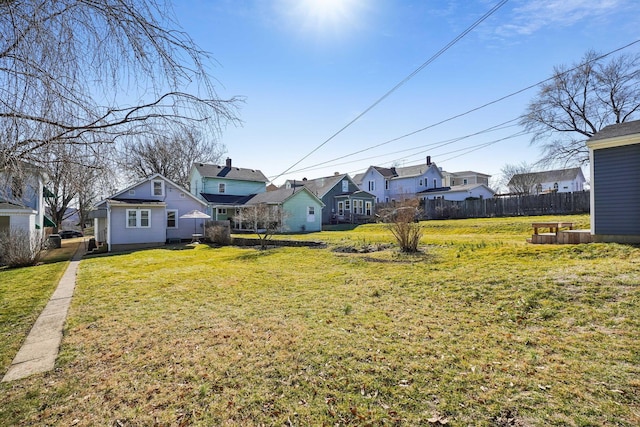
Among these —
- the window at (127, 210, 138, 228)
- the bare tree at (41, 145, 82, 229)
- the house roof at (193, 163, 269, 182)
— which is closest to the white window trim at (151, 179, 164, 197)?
the window at (127, 210, 138, 228)

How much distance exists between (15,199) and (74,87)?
4.85ft

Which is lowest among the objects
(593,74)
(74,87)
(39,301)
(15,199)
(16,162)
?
(39,301)

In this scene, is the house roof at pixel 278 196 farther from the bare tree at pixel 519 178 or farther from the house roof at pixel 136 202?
the bare tree at pixel 519 178

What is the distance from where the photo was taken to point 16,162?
2.35 metres

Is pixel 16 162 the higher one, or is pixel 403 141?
pixel 403 141

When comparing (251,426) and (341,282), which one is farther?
(341,282)

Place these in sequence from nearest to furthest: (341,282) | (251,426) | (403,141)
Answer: (251,426)
(341,282)
(403,141)

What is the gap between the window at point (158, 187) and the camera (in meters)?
22.2

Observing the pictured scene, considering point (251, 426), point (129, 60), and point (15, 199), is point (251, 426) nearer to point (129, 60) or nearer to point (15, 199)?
point (15, 199)

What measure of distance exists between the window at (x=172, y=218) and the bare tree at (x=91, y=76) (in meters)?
22.3

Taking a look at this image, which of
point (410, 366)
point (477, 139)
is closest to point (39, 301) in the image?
point (410, 366)

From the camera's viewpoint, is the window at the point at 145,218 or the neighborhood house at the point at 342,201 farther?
the neighborhood house at the point at 342,201

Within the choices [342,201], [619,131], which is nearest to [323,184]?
[342,201]

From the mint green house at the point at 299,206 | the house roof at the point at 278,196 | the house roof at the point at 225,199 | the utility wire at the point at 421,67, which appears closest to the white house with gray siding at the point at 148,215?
the house roof at the point at 225,199
